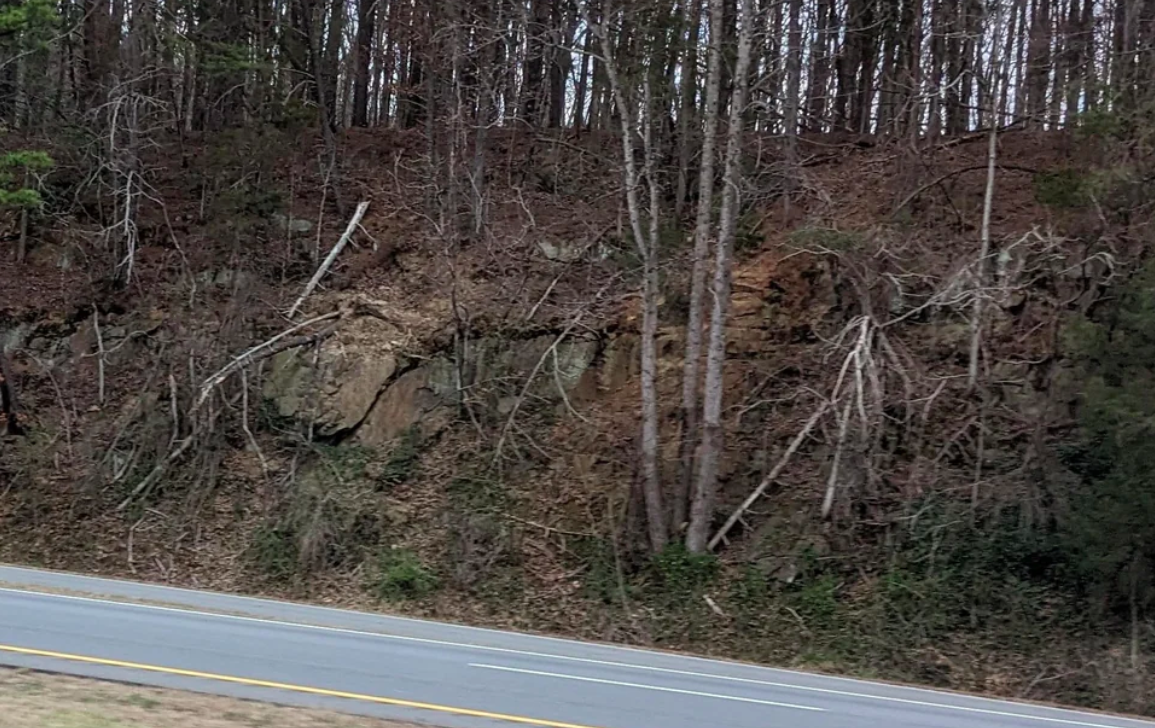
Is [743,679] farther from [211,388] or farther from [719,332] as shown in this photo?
[211,388]

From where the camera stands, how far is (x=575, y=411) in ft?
65.7

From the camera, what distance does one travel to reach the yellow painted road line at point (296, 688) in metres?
8.05

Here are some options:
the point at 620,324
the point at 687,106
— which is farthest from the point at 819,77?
the point at 620,324

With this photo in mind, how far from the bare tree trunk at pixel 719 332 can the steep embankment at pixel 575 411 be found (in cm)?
74

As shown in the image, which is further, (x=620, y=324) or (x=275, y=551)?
(x=620, y=324)

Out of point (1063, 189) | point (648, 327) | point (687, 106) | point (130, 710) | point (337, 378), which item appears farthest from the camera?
point (687, 106)

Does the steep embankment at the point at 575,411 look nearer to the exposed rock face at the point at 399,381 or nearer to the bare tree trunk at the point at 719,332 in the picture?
the exposed rock face at the point at 399,381

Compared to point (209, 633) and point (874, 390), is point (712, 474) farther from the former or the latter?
point (209, 633)

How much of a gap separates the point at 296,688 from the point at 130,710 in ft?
5.17

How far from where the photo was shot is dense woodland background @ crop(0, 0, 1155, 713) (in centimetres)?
1570

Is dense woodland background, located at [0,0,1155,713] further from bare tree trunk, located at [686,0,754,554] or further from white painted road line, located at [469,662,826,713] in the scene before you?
white painted road line, located at [469,662,826,713]

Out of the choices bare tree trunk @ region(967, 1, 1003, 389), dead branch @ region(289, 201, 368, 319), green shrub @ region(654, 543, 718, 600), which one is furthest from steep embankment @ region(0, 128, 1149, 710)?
dead branch @ region(289, 201, 368, 319)

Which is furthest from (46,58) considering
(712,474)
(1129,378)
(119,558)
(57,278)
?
(1129,378)

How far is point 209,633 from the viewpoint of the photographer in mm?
11469
